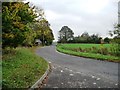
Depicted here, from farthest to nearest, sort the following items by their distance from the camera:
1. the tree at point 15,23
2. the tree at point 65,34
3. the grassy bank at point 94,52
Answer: the tree at point 65,34 → the grassy bank at point 94,52 → the tree at point 15,23

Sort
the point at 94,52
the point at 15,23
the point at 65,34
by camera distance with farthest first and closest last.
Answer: the point at 65,34 < the point at 94,52 < the point at 15,23

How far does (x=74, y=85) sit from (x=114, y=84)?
1848 mm

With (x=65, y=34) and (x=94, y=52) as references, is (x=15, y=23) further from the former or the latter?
(x=65, y=34)

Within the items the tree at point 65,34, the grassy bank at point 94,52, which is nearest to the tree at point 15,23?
the grassy bank at point 94,52

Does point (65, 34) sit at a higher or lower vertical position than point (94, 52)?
higher

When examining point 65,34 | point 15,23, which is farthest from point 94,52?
point 65,34

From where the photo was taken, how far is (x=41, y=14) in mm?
51219

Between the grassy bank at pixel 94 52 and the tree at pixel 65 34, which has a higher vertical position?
the tree at pixel 65 34

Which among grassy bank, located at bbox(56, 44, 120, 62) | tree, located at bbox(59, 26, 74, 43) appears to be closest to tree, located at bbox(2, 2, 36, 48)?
grassy bank, located at bbox(56, 44, 120, 62)

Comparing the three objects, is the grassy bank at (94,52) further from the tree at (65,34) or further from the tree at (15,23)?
the tree at (65,34)

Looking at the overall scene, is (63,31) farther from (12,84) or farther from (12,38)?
(12,84)

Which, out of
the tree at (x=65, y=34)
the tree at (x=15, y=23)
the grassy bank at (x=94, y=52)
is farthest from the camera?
the tree at (x=65, y=34)

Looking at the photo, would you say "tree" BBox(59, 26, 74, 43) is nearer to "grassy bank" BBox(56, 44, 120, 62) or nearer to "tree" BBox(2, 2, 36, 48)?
"grassy bank" BBox(56, 44, 120, 62)

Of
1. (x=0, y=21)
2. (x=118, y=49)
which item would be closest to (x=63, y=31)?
(x=118, y=49)
